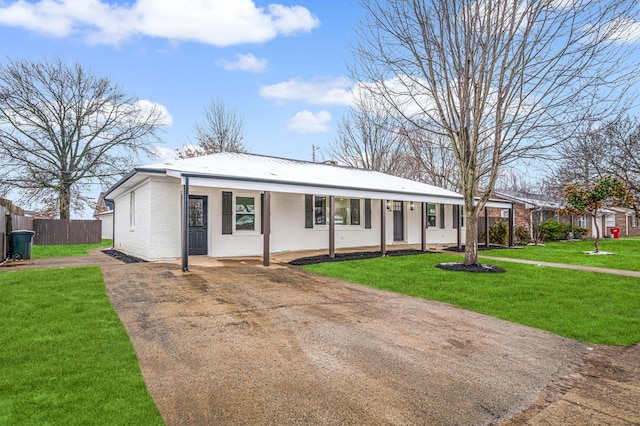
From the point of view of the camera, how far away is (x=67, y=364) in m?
3.80

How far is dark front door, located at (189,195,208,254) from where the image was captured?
38.6 ft

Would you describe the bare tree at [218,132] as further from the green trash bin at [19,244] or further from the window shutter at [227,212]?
the window shutter at [227,212]

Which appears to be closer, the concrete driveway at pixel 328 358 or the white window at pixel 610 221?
the concrete driveway at pixel 328 358

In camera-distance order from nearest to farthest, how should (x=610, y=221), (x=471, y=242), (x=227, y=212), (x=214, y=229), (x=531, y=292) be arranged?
1. (x=531, y=292)
2. (x=471, y=242)
3. (x=214, y=229)
4. (x=227, y=212)
5. (x=610, y=221)

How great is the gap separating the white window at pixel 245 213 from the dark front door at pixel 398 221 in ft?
26.2

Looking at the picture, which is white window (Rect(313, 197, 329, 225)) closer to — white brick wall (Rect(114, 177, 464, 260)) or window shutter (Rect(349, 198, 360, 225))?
white brick wall (Rect(114, 177, 464, 260))

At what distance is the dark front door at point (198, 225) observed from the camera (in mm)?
11766

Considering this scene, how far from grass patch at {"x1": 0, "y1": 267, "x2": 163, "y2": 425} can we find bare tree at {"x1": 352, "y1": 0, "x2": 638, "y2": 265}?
926 cm

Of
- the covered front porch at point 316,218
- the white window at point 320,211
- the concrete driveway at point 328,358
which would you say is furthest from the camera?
the white window at point 320,211

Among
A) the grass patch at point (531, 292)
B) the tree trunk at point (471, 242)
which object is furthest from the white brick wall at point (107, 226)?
the tree trunk at point (471, 242)

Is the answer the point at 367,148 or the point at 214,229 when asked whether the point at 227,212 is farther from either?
the point at 367,148

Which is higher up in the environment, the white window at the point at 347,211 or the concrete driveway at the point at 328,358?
the white window at the point at 347,211

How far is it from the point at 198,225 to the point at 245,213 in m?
1.62

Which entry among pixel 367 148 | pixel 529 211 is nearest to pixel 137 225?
pixel 367 148
